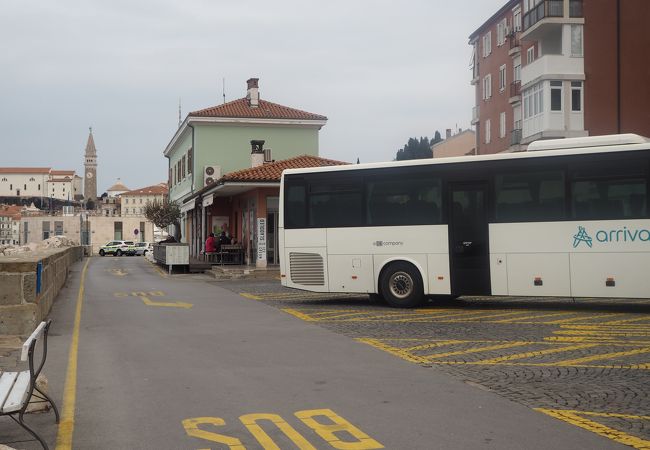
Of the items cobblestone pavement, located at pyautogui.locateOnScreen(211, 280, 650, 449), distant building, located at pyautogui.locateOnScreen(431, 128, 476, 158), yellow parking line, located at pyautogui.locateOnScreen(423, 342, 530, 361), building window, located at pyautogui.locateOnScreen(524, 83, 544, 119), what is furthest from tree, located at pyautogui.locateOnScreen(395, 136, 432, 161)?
yellow parking line, located at pyautogui.locateOnScreen(423, 342, 530, 361)

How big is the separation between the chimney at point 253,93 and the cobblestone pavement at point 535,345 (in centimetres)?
3056

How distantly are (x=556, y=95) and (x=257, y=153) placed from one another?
1601cm

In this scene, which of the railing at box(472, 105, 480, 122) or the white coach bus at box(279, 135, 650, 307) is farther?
the railing at box(472, 105, 480, 122)

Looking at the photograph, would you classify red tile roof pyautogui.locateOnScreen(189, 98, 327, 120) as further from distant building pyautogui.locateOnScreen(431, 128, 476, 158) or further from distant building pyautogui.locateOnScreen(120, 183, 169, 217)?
distant building pyautogui.locateOnScreen(120, 183, 169, 217)

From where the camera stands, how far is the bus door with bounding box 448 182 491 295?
15.0m

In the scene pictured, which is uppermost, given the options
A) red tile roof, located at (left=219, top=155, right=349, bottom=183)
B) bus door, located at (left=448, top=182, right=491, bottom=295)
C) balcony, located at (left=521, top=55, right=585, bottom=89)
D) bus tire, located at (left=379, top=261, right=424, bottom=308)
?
balcony, located at (left=521, top=55, right=585, bottom=89)

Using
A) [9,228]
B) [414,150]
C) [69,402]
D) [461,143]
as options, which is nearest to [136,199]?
[9,228]

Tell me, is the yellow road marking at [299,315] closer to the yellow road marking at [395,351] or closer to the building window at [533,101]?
the yellow road marking at [395,351]

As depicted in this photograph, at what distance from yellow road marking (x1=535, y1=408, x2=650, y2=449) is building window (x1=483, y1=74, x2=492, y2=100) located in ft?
153

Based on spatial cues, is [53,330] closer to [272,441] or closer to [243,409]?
[243,409]

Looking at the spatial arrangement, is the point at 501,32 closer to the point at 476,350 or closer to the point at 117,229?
the point at 476,350

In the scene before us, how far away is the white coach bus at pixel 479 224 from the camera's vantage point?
14.0 m

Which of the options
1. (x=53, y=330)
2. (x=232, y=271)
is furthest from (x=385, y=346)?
(x=232, y=271)

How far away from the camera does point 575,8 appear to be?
130 feet
